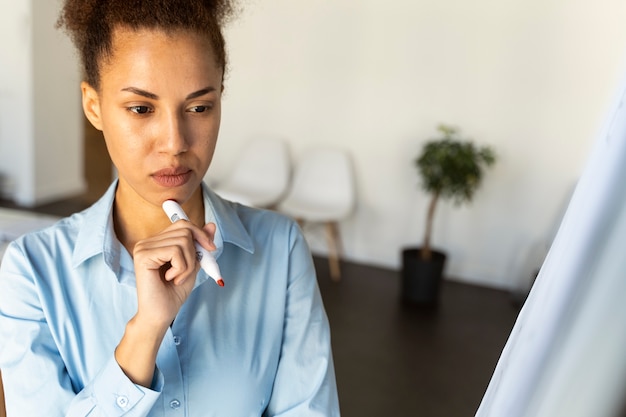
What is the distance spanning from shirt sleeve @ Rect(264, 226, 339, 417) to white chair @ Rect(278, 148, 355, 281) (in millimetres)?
3429

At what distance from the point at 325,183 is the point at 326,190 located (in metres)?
0.06

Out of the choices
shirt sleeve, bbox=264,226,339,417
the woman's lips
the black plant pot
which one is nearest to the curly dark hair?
the woman's lips

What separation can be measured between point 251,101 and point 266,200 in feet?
3.09

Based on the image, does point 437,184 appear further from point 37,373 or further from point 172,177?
point 37,373

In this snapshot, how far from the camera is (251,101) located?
507 centimetres

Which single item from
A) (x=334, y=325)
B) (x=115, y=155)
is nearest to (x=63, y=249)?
(x=115, y=155)

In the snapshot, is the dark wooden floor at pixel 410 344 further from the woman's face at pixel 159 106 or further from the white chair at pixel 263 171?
the woman's face at pixel 159 106

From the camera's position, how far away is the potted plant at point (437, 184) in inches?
152

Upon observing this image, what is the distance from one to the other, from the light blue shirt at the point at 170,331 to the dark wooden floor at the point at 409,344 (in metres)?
1.80

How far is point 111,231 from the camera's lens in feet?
3.21

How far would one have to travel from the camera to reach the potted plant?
12.7 ft

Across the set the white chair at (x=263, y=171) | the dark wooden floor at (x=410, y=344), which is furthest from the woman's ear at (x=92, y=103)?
the white chair at (x=263, y=171)

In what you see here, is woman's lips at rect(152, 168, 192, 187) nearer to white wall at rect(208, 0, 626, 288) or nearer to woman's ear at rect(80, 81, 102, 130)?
woman's ear at rect(80, 81, 102, 130)

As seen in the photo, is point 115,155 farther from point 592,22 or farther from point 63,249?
point 592,22
